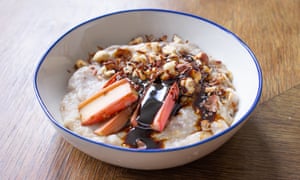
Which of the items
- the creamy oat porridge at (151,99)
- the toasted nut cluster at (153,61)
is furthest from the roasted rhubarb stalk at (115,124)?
the toasted nut cluster at (153,61)

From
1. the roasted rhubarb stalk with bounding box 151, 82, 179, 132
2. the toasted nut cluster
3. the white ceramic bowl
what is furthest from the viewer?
the toasted nut cluster

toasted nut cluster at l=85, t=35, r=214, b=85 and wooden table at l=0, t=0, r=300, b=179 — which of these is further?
toasted nut cluster at l=85, t=35, r=214, b=85

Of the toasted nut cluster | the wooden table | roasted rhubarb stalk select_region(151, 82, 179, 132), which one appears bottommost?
the wooden table

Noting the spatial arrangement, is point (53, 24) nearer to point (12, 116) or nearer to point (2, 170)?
point (12, 116)

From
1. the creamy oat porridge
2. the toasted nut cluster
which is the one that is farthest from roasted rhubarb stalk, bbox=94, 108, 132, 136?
the toasted nut cluster

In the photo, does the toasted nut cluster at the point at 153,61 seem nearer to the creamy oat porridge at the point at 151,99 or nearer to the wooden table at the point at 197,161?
the creamy oat porridge at the point at 151,99

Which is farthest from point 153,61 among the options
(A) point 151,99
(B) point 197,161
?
(B) point 197,161

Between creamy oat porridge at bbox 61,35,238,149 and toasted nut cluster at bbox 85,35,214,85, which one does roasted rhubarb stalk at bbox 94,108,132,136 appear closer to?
creamy oat porridge at bbox 61,35,238,149

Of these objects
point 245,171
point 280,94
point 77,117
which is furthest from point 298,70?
point 77,117
